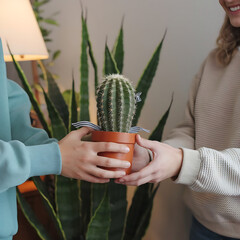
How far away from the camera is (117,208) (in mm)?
966

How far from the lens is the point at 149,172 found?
617mm

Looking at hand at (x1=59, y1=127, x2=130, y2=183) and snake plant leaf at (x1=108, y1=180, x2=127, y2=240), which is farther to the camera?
snake plant leaf at (x1=108, y1=180, x2=127, y2=240)

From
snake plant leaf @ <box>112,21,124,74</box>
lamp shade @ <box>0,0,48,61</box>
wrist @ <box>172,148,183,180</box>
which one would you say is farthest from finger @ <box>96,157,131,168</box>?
lamp shade @ <box>0,0,48,61</box>

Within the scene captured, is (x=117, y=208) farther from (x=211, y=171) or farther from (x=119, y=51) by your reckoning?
(x=119, y=51)

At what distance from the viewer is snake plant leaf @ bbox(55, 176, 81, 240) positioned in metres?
0.92

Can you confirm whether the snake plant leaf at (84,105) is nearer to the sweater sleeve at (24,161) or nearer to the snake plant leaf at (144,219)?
the snake plant leaf at (144,219)

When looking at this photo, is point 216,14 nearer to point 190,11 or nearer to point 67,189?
point 190,11

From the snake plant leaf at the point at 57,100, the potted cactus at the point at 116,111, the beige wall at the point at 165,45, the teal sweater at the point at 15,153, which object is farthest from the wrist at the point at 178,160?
the beige wall at the point at 165,45

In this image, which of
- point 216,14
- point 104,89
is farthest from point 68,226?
point 216,14

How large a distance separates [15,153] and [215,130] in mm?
611

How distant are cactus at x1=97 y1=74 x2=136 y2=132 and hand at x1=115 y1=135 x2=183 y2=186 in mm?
55

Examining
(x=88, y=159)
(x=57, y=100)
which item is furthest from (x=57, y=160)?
(x=57, y=100)

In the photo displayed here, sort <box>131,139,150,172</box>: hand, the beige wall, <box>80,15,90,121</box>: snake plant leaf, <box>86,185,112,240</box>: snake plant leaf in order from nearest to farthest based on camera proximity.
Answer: <box>131,139,150,172</box>: hand < <box>86,185,112,240</box>: snake plant leaf < <box>80,15,90,121</box>: snake plant leaf < the beige wall

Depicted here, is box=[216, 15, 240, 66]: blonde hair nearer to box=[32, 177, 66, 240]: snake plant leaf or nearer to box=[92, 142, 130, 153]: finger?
box=[92, 142, 130, 153]: finger
